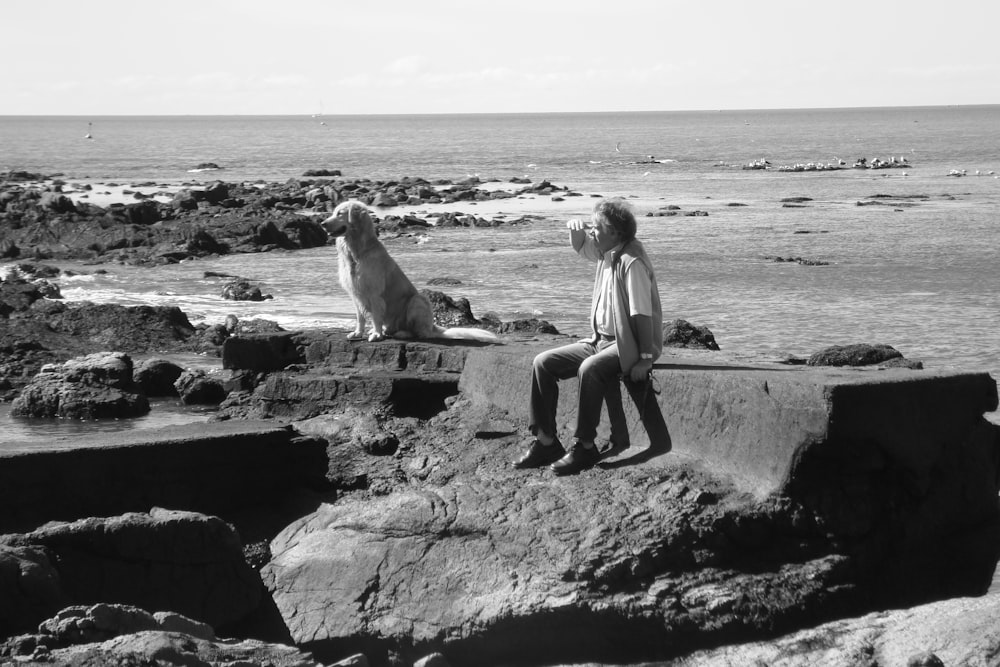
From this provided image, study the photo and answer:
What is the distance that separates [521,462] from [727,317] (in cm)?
1269

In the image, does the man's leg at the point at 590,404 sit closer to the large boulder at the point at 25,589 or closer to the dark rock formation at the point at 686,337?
the large boulder at the point at 25,589

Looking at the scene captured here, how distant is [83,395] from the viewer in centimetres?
1230

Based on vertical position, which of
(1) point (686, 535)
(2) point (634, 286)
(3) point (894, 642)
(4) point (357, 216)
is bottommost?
(3) point (894, 642)

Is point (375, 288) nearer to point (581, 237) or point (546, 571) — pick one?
point (581, 237)

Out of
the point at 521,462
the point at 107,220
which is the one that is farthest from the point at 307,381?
the point at 107,220

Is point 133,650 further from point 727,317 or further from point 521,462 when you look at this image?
point 727,317

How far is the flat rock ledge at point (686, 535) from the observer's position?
6.02 meters

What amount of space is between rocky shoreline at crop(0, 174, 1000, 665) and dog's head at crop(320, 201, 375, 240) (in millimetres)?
3196

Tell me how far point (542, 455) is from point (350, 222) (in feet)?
14.2

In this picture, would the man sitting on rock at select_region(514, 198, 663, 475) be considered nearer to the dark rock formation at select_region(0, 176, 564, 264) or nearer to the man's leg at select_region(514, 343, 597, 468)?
the man's leg at select_region(514, 343, 597, 468)

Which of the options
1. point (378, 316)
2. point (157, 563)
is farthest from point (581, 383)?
point (378, 316)

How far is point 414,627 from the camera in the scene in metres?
6.36

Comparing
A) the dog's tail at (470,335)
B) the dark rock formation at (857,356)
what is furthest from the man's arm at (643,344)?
the dark rock formation at (857,356)

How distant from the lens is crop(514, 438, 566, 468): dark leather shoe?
731 centimetres
